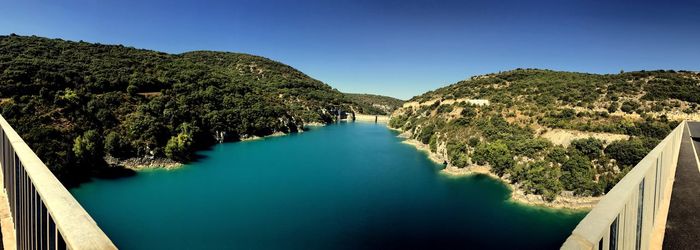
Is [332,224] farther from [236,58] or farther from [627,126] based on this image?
[236,58]

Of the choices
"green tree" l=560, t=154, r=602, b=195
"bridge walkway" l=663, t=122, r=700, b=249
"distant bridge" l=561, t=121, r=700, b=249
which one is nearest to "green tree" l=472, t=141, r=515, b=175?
"green tree" l=560, t=154, r=602, b=195

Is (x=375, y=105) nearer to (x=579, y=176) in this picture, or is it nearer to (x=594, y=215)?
(x=579, y=176)

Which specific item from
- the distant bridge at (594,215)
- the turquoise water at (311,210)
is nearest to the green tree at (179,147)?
the turquoise water at (311,210)

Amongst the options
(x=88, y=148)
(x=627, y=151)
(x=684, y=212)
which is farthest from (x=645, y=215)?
(x=88, y=148)

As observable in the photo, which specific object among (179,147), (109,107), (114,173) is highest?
(109,107)

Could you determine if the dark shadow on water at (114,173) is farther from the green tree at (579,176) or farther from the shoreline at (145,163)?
the green tree at (579,176)

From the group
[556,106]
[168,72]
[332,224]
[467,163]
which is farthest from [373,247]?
[168,72]
